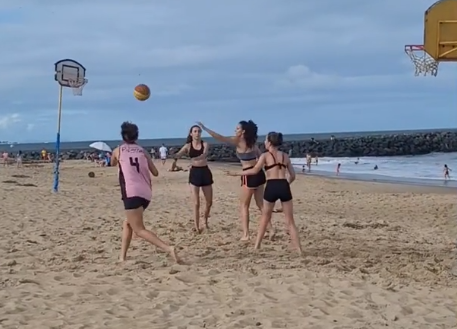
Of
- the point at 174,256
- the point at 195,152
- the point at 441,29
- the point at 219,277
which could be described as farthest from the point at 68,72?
the point at 441,29

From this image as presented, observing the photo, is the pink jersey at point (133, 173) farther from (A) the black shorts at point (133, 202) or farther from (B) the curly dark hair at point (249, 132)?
(B) the curly dark hair at point (249, 132)

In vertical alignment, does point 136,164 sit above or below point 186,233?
above

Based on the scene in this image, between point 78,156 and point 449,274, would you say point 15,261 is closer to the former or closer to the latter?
point 449,274

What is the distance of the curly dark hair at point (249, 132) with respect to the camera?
28.2 feet

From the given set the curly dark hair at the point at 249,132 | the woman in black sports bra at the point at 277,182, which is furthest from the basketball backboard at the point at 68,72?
the woman in black sports bra at the point at 277,182

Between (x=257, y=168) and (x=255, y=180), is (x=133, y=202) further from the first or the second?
(x=255, y=180)

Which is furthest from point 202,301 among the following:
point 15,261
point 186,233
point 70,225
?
point 70,225

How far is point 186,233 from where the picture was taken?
9312 millimetres

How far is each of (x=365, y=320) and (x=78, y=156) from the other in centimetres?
5495

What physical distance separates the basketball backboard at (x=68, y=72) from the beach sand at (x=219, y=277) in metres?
4.41

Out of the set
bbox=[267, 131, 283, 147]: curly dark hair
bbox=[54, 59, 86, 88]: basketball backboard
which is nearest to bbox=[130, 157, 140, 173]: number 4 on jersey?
bbox=[267, 131, 283, 147]: curly dark hair

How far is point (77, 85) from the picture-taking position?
15.3 metres

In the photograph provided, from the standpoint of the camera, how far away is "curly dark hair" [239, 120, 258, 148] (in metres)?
8.61

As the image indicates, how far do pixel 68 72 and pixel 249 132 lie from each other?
301 inches
